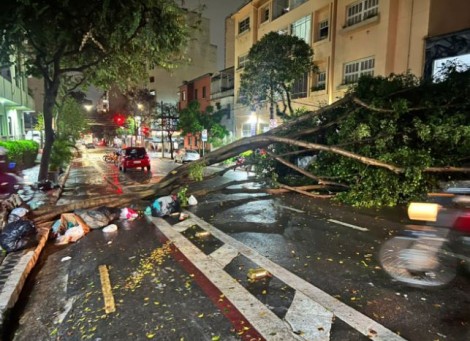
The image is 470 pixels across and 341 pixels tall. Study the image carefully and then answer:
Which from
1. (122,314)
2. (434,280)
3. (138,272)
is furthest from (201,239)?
(434,280)

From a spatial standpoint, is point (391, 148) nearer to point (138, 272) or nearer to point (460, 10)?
point (138, 272)

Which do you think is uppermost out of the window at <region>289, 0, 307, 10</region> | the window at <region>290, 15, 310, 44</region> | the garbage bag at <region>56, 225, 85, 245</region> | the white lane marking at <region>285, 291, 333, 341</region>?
the window at <region>289, 0, 307, 10</region>

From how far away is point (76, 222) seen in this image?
25.7 ft

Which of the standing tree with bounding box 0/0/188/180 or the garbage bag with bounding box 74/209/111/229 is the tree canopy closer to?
the standing tree with bounding box 0/0/188/180

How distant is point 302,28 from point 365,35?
6468 mm

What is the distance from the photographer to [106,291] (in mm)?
4555

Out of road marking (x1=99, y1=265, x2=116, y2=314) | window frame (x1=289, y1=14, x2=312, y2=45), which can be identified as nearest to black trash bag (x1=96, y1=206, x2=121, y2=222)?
road marking (x1=99, y1=265, x2=116, y2=314)

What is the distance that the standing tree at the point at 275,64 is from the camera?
19.4 m

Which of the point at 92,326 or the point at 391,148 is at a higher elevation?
the point at 391,148

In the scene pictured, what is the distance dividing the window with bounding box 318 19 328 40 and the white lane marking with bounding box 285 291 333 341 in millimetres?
22303

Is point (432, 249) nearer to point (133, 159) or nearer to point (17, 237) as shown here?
point (17, 237)

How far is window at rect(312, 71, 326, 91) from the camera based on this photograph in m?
23.2

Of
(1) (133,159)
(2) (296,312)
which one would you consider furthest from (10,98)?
(2) (296,312)

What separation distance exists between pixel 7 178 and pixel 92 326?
26.8 ft
